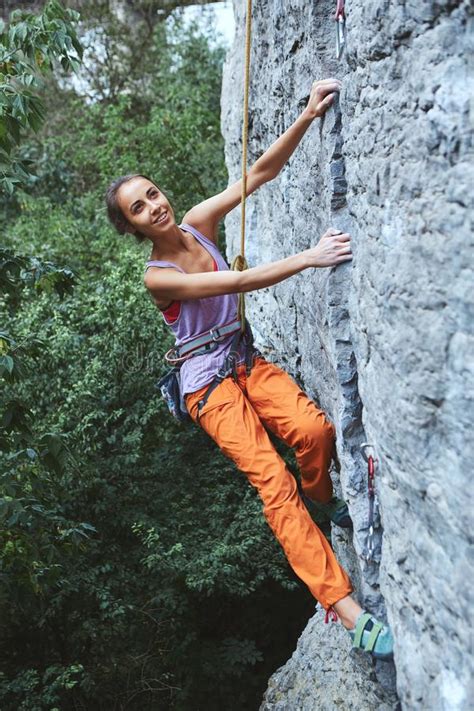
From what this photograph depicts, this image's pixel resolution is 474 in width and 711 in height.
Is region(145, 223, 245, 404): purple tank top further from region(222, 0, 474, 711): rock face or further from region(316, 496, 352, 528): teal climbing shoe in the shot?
region(316, 496, 352, 528): teal climbing shoe

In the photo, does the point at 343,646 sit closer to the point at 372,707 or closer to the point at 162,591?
the point at 372,707

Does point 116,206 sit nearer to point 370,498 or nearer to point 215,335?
point 215,335

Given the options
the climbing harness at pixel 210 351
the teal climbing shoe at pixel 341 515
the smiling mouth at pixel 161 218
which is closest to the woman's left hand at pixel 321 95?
the smiling mouth at pixel 161 218

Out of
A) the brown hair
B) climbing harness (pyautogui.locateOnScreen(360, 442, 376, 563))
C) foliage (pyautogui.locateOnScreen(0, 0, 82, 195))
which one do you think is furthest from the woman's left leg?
foliage (pyautogui.locateOnScreen(0, 0, 82, 195))

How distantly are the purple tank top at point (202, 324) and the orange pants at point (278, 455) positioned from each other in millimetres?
52

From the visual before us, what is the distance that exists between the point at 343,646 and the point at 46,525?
67.6 inches

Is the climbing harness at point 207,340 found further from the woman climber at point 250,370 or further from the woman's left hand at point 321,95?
the woman's left hand at point 321,95

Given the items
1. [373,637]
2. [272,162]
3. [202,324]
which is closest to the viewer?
[373,637]

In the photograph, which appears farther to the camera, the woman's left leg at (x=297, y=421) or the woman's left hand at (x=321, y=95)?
the woman's left leg at (x=297, y=421)

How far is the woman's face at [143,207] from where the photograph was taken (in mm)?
3332

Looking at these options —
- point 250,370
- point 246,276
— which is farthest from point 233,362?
point 246,276

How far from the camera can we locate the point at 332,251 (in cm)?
289

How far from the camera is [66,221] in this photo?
804cm

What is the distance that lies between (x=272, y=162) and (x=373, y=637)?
1.84 metres
